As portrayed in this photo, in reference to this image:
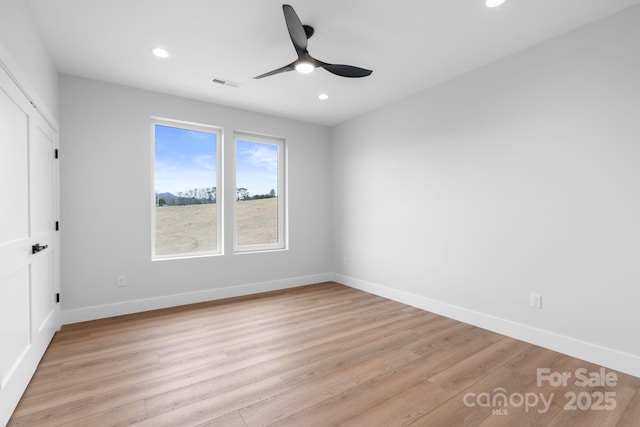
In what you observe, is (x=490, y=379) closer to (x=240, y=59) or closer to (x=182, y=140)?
(x=240, y=59)

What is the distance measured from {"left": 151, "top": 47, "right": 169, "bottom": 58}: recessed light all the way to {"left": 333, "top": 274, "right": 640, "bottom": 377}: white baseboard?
384 centimetres

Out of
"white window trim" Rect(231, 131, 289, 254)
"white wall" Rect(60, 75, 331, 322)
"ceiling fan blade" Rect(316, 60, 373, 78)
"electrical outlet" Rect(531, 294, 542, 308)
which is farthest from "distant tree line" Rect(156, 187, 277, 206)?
"electrical outlet" Rect(531, 294, 542, 308)

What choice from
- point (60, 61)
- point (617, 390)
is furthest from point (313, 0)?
point (617, 390)

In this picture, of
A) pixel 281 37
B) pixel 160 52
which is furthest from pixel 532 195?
pixel 160 52

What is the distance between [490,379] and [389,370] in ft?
2.36

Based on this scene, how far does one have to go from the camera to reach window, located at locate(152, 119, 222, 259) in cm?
390

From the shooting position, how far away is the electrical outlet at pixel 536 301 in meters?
2.69

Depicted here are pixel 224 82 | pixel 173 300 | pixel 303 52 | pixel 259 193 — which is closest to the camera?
Answer: pixel 303 52

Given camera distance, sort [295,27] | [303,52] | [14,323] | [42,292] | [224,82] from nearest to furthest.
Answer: [14,323], [295,27], [303,52], [42,292], [224,82]

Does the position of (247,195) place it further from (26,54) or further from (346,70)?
(26,54)

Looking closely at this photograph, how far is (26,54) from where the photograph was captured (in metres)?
2.10

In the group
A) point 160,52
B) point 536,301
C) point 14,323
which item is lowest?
point 536,301

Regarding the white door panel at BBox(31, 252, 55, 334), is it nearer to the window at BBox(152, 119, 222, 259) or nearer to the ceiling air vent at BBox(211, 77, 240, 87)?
the window at BBox(152, 119, 222, 259)

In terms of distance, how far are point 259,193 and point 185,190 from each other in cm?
110
